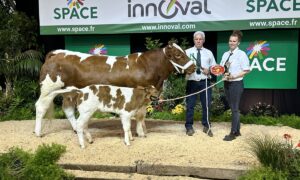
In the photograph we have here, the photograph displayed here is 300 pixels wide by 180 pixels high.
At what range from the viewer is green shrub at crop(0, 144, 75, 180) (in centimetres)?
466

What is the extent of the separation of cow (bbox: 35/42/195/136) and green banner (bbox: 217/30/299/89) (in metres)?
2.93

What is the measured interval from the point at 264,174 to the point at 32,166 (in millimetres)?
2674

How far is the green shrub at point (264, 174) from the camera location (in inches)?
170

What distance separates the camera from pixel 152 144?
595 cm

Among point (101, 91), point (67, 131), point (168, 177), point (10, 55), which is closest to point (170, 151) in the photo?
point (168, 177)

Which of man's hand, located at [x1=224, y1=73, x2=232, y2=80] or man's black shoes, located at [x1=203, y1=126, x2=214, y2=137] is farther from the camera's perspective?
man's black shoes, located at [x1=203, y1=126, x2=214, y2=137]

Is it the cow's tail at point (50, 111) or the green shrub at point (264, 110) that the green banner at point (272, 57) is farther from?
the cow's tail at point (50, 111)

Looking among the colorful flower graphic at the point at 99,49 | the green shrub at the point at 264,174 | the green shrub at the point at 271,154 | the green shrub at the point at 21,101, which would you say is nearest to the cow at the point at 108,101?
the green shrub at the point at 271,154

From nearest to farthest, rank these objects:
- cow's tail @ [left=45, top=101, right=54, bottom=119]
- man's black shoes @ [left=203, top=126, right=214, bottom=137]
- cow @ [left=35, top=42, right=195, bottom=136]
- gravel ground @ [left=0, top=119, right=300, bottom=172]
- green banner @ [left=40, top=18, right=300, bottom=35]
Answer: gravel ground @ [left=0, top=119, right=300, bottom=172]
cow @ [left=35, top=42, right=195, bottom=136]
man's black shoes @ [left=203, top=126, right=214, bottom=137]
cow's tail @ [left=45, top=101, right=54, bottom=119]
green banner @ [left=40, top=18, right=300, bottom=35]

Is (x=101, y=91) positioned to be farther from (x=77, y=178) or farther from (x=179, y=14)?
(x=179, y=14)

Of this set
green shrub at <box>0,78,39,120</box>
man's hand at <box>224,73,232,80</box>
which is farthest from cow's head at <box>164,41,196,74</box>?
→ green shrub at <box>0,78,39,120</box>

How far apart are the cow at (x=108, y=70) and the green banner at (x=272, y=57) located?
→ 2934 mm

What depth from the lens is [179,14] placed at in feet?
28.0

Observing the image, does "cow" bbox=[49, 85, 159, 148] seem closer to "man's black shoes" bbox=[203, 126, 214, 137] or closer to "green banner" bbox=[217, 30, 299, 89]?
"man's black shoes" bbox=[203, 126, 214, 137]
